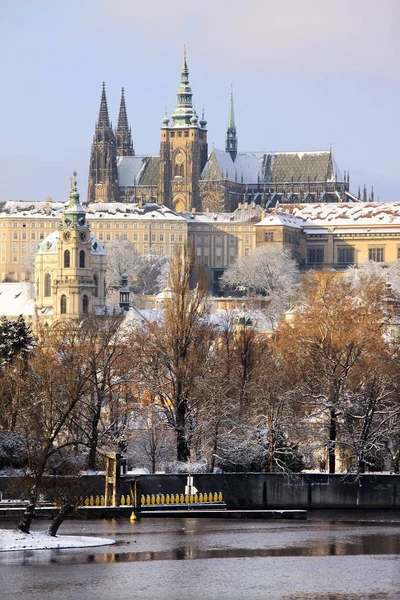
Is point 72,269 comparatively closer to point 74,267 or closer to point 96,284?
point 74,267

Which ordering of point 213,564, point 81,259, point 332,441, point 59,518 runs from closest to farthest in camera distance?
1. point 213,564
2. point 59,518
3. point 332,441
4. point 81,259

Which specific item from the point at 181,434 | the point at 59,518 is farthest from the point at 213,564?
the point at 181,434

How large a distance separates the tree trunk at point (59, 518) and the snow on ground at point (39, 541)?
8.1 inches

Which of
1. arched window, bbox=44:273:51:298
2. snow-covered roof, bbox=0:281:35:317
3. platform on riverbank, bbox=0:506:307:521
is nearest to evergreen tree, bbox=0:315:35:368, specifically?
platform on riverbank, bbox=0:506:307:521

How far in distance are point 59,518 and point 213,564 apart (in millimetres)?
6184

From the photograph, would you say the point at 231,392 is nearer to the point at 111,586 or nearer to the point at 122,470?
the point at 122,470

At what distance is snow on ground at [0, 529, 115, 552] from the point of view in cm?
6178

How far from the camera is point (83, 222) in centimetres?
17612

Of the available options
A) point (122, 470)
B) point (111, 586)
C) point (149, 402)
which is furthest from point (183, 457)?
point (111, 586)

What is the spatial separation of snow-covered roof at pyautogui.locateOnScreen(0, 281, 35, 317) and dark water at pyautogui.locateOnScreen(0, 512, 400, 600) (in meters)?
118

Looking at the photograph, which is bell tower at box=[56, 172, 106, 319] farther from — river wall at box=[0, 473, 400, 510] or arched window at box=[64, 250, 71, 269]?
river wall at box=[0, 473, 400, 510]

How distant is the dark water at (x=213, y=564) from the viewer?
178 ft

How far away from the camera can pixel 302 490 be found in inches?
3169

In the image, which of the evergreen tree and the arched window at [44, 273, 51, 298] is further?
the arched window at [44, 273, 51, 298]
